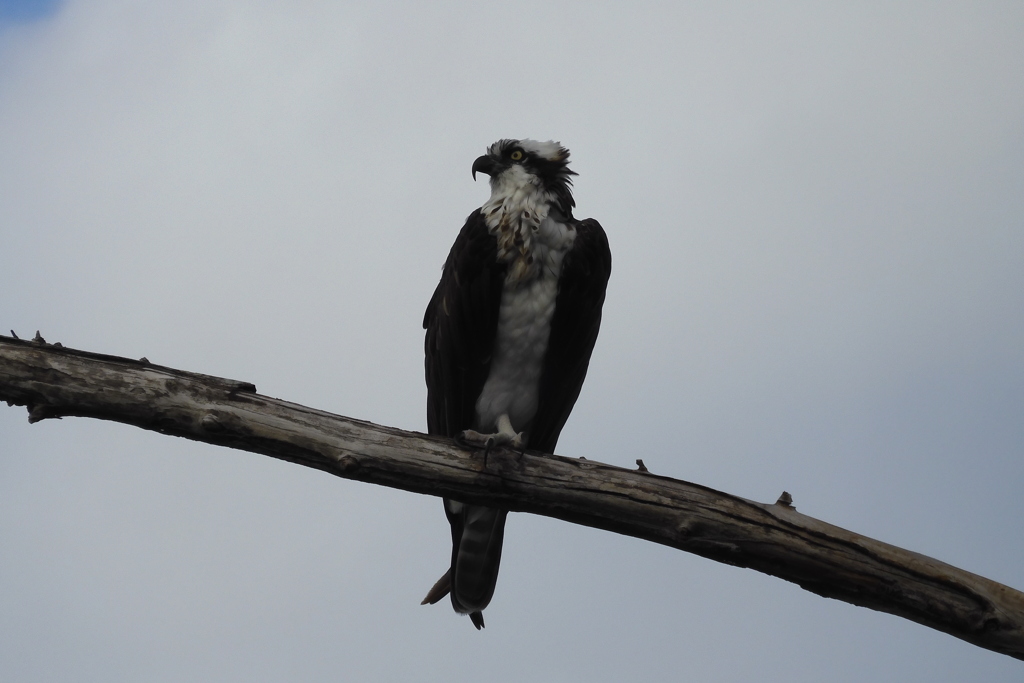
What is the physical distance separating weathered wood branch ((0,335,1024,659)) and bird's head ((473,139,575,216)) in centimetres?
191

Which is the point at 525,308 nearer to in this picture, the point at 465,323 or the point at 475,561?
the point at 465,323

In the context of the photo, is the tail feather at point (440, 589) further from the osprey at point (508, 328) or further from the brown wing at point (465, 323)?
the brown wing at point (465, 323)

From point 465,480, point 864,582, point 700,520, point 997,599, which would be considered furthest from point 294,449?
point 997,599

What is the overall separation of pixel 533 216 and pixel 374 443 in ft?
5.81

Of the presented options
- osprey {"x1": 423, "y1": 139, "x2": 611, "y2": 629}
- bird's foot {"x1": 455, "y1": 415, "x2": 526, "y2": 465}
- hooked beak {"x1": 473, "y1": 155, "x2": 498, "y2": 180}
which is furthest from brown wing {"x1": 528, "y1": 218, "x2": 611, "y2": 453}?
bird's foot {"x1": 455, "y1": 415, "x2": 526, "y2": 465}

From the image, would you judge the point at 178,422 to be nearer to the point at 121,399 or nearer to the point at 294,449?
the point at 121,399

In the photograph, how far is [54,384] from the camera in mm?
3689

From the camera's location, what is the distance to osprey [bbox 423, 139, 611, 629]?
478cm

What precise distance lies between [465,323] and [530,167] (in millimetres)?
1140

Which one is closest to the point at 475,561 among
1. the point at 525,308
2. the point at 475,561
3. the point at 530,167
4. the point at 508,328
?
the point at 475,561

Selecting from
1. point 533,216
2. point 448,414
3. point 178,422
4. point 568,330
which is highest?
point 533,216

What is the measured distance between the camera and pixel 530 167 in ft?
17.3

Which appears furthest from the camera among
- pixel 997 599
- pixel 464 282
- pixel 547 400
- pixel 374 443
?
pixel 547 400

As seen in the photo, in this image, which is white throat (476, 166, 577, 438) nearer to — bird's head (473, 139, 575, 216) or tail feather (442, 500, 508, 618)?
bird's head (473, 139, 575, 216)
